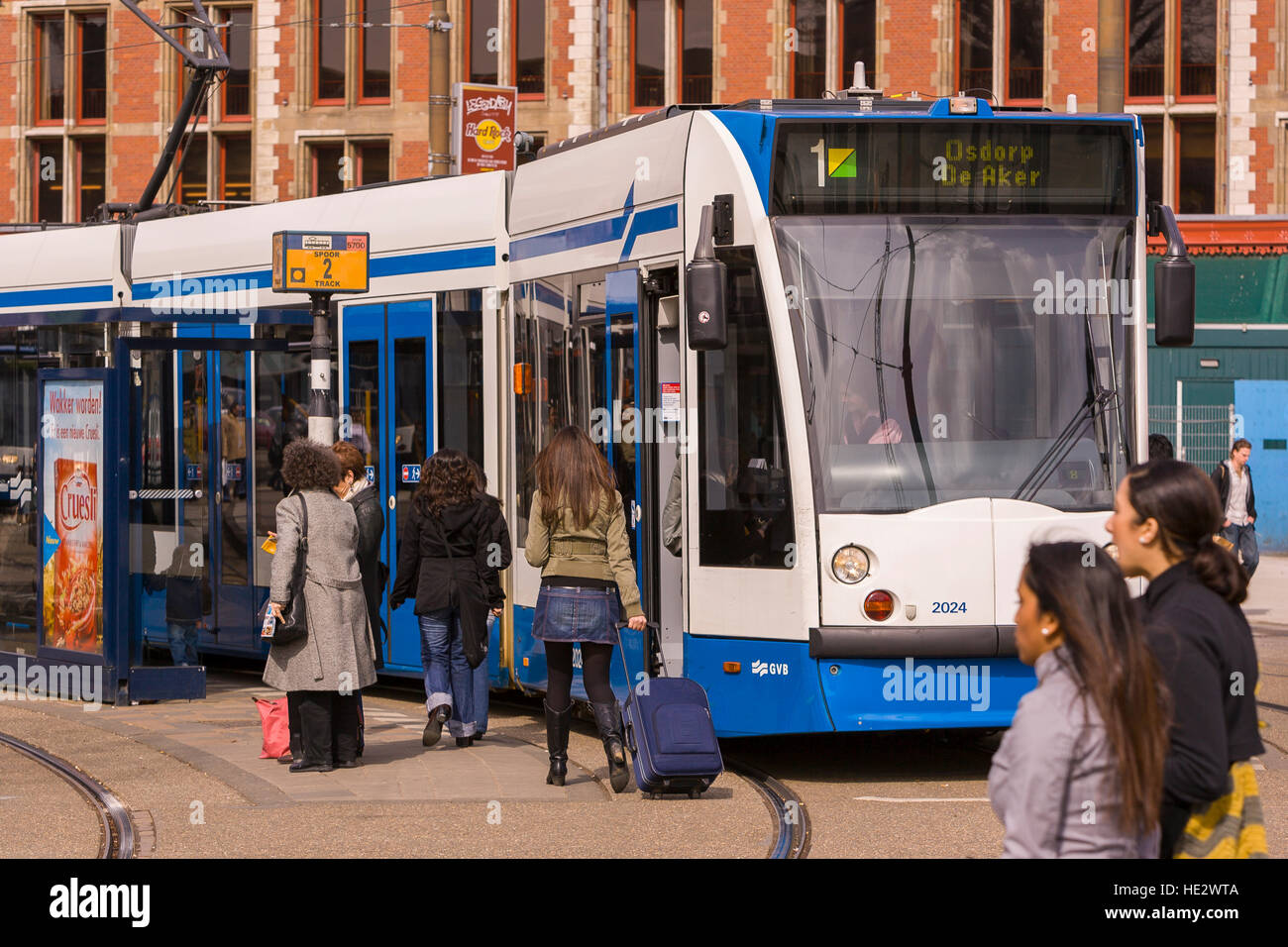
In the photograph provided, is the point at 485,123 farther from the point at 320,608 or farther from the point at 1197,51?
the point at 1197,51

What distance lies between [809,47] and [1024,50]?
11.5 feet

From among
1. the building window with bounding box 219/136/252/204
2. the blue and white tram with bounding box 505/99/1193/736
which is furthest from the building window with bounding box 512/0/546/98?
the blue and white tram with bounding box 505/99/1193/736

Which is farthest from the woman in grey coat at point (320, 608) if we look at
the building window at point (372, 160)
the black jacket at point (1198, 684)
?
the building window at point (372, 160)

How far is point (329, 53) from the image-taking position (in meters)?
35.7

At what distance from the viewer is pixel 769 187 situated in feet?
29.4

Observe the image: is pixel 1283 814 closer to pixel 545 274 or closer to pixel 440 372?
pixel 545 274

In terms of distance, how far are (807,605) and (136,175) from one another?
30.4 meters

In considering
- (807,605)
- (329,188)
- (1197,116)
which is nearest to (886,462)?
(807,605)

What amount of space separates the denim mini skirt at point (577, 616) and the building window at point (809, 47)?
1001 inches

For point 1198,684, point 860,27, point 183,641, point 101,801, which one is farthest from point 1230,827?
point 860,27

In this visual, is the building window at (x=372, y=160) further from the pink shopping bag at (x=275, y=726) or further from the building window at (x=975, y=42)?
the pink shopping bag at (x=275, y=726)

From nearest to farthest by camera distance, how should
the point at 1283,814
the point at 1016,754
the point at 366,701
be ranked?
the point at 1016,754 → the point at 1283,814 → the point at 366,701

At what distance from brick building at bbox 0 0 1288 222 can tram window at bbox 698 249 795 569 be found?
71.9 feet

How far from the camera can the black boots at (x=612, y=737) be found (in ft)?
29.2
